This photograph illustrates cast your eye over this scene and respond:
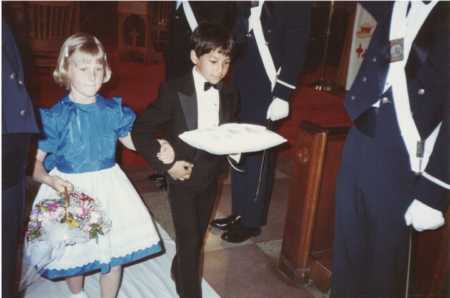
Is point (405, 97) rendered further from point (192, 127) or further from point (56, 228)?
point (56, 228)

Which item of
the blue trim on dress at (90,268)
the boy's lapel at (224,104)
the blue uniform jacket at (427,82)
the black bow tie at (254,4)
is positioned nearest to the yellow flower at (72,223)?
the blue trim on dress at (90,268)

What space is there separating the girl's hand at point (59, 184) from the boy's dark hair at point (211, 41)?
82cm

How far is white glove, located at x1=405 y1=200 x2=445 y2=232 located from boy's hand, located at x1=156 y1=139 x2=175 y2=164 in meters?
1.03

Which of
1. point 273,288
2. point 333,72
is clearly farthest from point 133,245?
point 333,72

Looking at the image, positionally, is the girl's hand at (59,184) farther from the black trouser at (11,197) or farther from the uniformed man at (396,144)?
the uniformed man at (396,144)

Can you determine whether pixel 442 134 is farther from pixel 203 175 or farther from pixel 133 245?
pixel 133 245

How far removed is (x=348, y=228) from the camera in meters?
1.94

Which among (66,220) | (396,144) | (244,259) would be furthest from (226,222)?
(396,144)

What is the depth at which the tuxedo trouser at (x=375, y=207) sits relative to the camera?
171cm

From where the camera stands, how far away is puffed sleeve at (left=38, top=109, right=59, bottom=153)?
6.34 ft

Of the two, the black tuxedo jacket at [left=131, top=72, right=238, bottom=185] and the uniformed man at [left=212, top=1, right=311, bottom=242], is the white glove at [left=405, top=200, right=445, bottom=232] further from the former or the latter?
the uniformed man at [left=212, top=1, right=311, bottom=242]

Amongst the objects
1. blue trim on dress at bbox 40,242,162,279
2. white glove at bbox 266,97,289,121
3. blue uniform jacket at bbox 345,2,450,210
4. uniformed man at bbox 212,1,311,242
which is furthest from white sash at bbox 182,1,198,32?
blue trim on dress at bbox 40,242,162,279

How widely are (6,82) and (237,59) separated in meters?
1.72

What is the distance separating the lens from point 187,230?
6.78 feet
